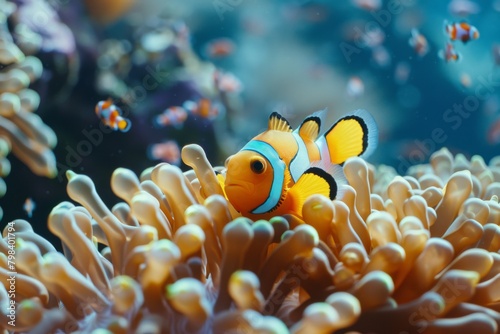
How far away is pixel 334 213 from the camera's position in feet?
4.03

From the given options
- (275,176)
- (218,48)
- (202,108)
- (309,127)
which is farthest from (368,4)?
(275,176)

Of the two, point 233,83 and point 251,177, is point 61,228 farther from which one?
point 233,83

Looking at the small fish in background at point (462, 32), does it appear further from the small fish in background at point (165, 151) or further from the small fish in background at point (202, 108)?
the small fish in background at point (165, 151)

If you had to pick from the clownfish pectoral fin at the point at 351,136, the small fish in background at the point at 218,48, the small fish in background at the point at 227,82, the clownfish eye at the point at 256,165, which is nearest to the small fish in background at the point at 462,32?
the small fish in background at the point at 227,82

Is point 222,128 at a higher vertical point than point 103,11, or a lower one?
lower

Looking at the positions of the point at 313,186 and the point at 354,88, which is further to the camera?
the point at 354,88

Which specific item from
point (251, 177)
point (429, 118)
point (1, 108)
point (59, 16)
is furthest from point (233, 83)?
point (251, 177)

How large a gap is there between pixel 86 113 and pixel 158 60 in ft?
3.75

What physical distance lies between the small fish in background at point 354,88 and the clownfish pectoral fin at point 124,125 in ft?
12.0

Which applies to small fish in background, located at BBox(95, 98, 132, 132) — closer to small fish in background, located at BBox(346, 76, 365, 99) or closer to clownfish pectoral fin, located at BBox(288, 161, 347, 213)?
clownfish pectoral fin, located at BBox(288, 161, 347, 213)

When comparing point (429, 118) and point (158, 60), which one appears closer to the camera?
point (158, 60)

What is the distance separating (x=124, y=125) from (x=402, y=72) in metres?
4.85

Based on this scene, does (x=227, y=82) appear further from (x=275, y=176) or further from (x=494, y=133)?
(x=275, y=176)

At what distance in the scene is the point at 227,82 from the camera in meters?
5.41
